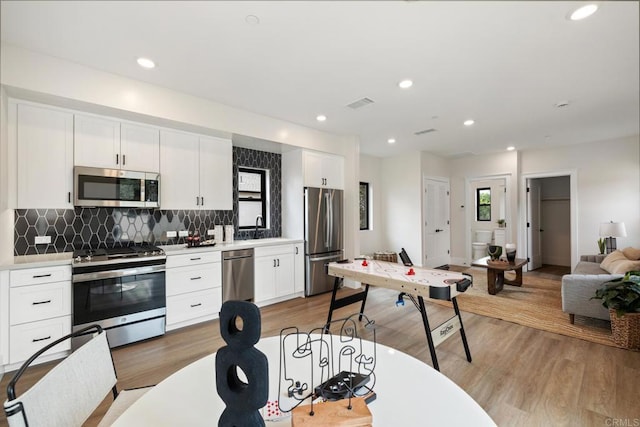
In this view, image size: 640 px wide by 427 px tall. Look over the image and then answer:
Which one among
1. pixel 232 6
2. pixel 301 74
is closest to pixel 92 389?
pixel 232 6

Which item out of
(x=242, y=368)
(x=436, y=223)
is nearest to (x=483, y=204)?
(x=436, y=223)

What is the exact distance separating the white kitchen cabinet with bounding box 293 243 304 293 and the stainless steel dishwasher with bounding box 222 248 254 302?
0.73 metres

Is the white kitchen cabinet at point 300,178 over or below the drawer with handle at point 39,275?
over

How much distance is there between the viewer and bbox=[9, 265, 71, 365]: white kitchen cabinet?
2346 millimetres

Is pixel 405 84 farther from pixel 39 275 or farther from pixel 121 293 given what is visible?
pixel 39 275

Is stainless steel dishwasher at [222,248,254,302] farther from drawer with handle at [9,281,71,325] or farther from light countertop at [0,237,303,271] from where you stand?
drawer with handle at [9,281,71,325]

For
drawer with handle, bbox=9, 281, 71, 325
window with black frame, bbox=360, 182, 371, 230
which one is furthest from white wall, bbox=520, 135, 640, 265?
drawer with handle, bbox=9, 281, 71, 325

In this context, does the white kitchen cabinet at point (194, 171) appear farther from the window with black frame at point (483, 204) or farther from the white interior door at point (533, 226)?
the white interior door at point (533, 226)

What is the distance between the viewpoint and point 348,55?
8.01 ft

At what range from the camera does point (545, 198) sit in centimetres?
698

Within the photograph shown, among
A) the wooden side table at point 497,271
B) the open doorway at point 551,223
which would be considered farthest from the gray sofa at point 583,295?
the open doorway at point 551,223

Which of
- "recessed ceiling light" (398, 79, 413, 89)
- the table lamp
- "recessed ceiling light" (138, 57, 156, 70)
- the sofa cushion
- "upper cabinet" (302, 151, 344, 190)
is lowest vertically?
the sofa cushion

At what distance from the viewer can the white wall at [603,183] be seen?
4586 mm

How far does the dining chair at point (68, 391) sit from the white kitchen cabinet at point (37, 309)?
5.65 feet
